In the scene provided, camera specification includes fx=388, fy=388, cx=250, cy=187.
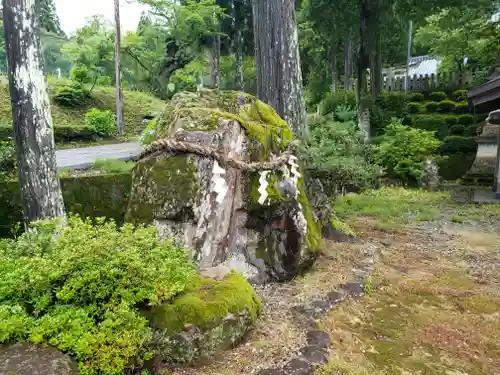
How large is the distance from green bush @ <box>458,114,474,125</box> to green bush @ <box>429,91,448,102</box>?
2.00 m

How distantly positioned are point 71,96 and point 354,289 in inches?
599

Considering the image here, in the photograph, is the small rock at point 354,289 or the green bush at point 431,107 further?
the green bush at point 431,107

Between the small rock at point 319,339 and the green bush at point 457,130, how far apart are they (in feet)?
49.6

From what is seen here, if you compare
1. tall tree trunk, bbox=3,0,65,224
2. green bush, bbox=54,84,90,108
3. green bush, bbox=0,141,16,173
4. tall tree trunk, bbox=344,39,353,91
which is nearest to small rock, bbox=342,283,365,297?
tall tree trunk, bbox=3,0,65,224

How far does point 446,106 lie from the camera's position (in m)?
17.3

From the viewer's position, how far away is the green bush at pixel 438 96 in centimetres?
1811

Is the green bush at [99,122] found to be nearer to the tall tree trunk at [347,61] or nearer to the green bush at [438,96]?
the green bush at [438,96]

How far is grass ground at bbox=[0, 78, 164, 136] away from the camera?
47.4 feet

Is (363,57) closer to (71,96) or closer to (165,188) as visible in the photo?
(71,96)

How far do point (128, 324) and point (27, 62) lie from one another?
297cm

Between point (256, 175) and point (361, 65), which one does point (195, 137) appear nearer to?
point (256, 175)

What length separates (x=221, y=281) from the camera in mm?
3486

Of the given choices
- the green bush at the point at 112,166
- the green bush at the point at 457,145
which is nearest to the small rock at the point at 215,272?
the green bush at the point at 112,166

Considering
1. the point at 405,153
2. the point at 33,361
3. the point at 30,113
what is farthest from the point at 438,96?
the point at 33,361
